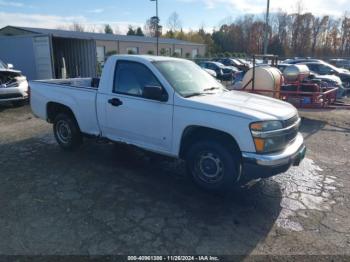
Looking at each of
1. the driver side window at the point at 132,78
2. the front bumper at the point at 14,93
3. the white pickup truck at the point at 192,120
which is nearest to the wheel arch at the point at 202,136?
the white pickup truck at the point at 192,120

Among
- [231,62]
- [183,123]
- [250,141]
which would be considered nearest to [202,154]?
[183,123]

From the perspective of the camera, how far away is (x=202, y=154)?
4113 millimetres

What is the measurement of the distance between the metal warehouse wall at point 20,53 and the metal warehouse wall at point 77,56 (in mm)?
1996

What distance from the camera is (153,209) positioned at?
3.78m

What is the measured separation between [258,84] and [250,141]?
281 inches

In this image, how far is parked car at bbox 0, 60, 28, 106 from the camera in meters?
10.2

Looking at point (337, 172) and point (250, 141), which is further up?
point (250, 141)

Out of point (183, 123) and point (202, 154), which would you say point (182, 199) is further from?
point (183, 123)

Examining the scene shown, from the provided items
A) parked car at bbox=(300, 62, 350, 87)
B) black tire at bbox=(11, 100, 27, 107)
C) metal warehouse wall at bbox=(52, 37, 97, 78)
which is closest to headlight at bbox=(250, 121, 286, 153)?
black tire at bbox=(11, 100, 27, 107)

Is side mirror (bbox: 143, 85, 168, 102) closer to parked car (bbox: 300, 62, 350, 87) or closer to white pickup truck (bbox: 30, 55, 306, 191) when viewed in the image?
white pickup truck (bbox: 30, 55, 306, 191)

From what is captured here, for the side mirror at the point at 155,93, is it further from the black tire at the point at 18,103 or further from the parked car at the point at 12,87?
the black tire at the point at 18,103

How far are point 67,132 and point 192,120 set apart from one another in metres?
2.99

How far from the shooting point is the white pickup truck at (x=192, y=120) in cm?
369

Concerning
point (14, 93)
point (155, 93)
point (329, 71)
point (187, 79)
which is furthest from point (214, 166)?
point (329, 71)
